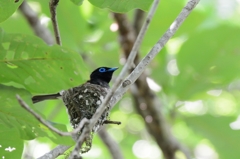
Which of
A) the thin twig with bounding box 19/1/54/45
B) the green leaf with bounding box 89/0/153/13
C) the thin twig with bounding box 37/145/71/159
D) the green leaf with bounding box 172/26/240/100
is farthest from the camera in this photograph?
the thin twig with bounding box 19/1/54/45

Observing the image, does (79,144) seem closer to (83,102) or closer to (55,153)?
(55,153)

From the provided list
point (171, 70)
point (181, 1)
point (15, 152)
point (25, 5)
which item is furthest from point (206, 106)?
point (15, 152)

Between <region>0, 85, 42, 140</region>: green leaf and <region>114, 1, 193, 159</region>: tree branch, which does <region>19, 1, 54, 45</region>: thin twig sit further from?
<region>0, 85, 42, 140</region>: green leaf

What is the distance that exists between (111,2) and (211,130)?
96.1 inches

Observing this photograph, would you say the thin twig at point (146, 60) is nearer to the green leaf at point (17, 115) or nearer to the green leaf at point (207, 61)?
the green leaf at point (17, 115)

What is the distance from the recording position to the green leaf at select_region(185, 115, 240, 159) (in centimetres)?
448

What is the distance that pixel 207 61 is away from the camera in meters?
4.34

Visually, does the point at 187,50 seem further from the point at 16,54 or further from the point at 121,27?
the point at 16,54

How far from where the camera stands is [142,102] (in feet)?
14.9

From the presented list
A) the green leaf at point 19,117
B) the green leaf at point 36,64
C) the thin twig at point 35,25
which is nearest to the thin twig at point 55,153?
the green leaf at point 19,117

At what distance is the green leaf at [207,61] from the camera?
4.14m

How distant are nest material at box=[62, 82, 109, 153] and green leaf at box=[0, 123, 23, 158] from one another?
0.36 m

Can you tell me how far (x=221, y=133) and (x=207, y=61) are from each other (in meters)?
0.67

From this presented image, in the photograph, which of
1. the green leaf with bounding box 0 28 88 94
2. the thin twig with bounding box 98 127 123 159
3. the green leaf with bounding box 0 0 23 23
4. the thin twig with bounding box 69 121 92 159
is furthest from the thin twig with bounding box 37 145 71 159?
the thin twig with bounding box 98 127 123 159
